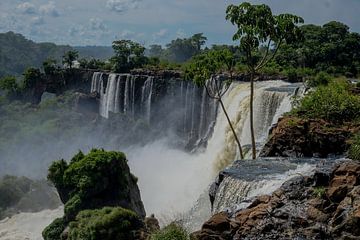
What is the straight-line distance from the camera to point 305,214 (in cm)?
1090

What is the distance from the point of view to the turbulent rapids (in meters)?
24.3

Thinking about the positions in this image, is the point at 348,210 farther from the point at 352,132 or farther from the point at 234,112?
the point at 234,112

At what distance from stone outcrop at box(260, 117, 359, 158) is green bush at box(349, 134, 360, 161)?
75cm

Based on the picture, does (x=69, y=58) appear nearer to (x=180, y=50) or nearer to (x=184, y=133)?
(x=184, y=133)

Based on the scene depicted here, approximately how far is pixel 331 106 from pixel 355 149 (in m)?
3.30

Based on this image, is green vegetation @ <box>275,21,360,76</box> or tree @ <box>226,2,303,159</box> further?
green vegetation @ <box>275,21,360,76</box>

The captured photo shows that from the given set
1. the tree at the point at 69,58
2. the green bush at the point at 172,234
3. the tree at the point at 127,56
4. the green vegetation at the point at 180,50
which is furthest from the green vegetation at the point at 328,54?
the green vegetation at the point at 180,50

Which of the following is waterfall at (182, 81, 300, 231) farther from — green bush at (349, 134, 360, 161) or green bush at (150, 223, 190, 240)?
green bush at (150, 223, 190, 240)

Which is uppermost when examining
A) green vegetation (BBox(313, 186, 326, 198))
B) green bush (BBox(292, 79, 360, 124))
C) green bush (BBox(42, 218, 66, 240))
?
green bush (BBox(292, 79, 360, 124))

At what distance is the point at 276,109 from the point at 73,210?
1084 cm

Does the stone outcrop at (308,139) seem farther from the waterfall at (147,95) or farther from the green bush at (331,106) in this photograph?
the waterfall at (147,95)

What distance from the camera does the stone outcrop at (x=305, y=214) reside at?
1038 centimetres

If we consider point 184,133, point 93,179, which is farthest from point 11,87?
point 93,179

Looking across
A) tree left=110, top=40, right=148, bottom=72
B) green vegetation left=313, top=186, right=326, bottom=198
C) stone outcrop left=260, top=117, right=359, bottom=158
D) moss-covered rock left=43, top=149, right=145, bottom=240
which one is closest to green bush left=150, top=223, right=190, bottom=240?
green vegetation left=313, top=186, right=326, bottom=198
